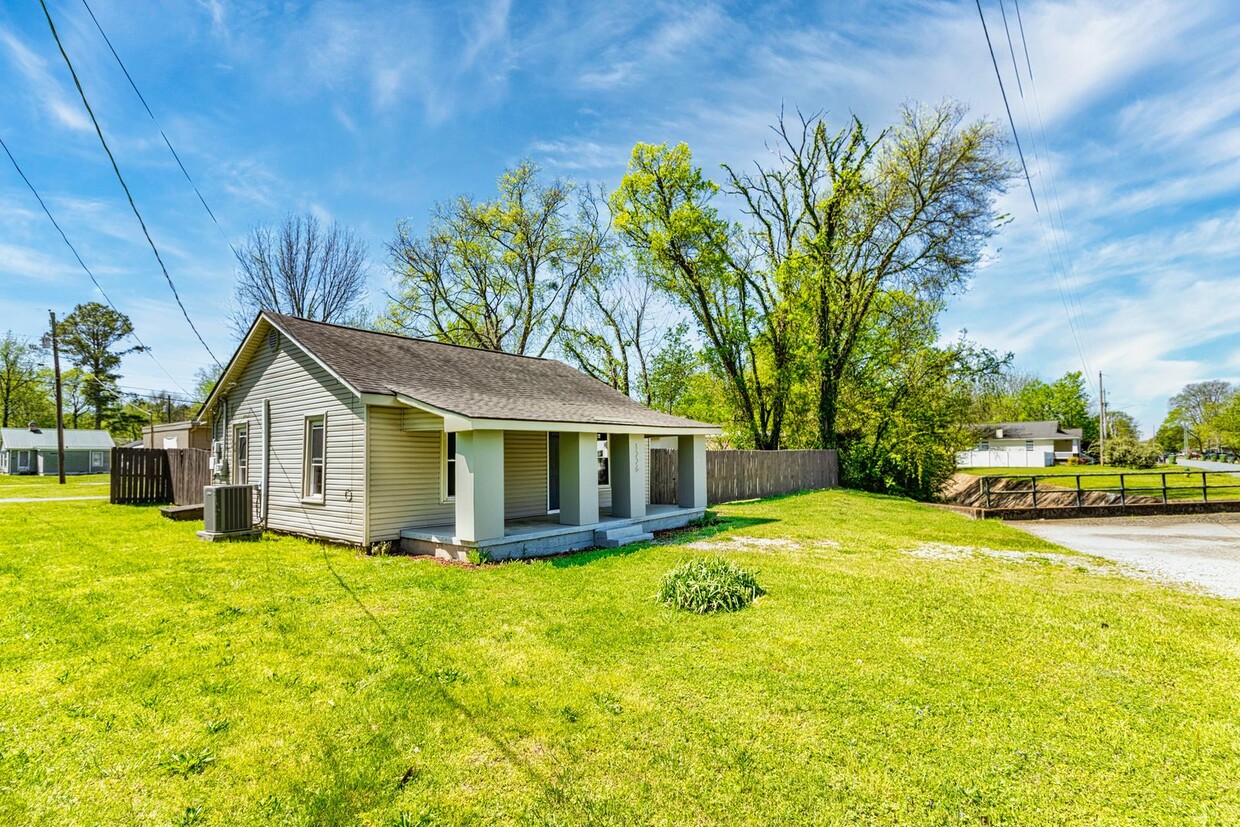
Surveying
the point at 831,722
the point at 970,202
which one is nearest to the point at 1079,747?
the point at 831,722

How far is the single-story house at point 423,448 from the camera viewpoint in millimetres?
9328

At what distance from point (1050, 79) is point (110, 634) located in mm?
13771

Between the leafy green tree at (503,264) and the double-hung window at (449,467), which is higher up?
the leafy green tree at (503,264)

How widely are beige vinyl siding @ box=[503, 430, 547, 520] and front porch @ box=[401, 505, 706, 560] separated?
32 cm

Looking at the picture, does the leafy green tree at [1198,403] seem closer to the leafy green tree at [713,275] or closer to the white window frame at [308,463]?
the leafy green tree at [713,275]

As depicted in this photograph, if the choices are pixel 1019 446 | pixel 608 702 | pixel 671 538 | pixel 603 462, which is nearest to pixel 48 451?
pixel 603 462

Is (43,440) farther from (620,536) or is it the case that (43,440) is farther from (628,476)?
(620,536)

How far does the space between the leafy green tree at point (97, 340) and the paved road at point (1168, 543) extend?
5505 centimetres

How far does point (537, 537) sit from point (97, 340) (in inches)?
1975

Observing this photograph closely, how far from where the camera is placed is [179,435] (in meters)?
23.6

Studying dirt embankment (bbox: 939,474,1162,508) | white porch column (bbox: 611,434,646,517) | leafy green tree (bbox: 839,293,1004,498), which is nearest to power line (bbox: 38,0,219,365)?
white porch column (bbox: 611,434,646,517)

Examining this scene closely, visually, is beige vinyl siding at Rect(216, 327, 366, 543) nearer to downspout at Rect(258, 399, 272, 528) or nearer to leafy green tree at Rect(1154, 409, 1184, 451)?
downspout at Rect(258, 399, 272, 528)

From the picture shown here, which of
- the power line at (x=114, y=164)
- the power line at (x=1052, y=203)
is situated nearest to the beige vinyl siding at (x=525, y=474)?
the power line at (x=114, y=164)

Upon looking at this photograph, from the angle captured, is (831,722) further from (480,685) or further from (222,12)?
(222,12)
